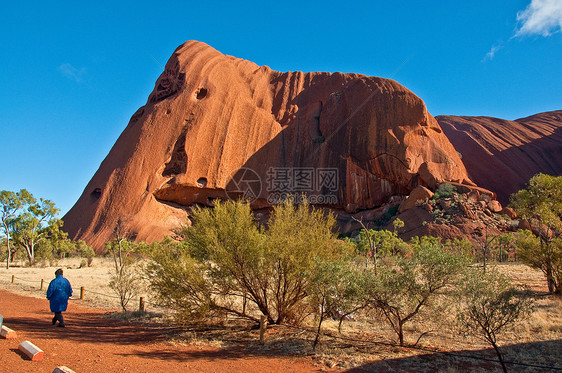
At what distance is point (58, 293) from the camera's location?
9266mm

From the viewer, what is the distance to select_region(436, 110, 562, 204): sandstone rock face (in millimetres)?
54531

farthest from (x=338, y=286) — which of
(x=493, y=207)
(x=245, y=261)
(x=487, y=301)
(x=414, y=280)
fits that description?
(x=493, y=207)

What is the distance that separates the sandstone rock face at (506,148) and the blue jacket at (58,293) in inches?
2141

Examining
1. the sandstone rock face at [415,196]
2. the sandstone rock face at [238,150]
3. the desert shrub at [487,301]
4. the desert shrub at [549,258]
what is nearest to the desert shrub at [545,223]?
the desert shrub at [549,258]

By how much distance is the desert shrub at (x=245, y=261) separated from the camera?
29.5 ft

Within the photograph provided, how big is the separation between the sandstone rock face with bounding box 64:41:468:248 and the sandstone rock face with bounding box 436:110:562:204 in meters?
12.2

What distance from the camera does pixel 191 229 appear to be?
1066cm

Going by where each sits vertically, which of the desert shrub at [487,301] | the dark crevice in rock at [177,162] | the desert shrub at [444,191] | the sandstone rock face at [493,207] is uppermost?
the dark crevice in rock at [177,162]

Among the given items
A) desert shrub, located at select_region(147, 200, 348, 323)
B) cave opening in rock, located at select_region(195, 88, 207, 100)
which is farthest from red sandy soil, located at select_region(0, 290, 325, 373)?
cave opening in rock, located at select_region(195, 88, 207, 100)

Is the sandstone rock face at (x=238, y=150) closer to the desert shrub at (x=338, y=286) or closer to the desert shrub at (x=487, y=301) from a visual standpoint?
the desert shrub at (x=338, y=286)

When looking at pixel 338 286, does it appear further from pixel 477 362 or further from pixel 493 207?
pixel 493 207

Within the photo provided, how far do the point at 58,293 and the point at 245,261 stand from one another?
4648 mm

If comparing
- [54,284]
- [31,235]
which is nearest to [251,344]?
[54,284]

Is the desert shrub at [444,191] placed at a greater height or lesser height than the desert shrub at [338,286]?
greater
